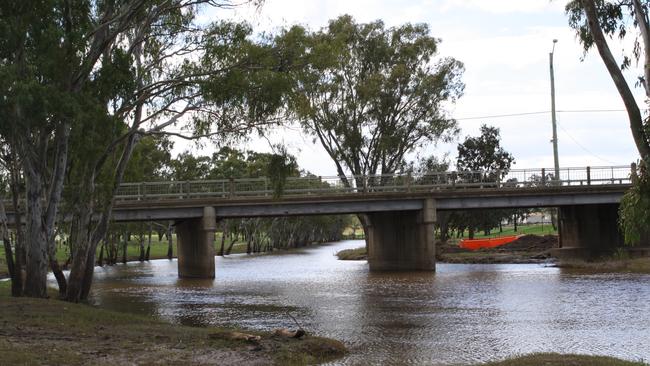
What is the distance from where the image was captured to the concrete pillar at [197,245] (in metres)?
41.9

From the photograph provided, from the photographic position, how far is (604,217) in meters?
46.2

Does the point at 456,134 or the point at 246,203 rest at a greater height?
the point at 456,134

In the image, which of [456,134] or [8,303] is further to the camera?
[456,134]

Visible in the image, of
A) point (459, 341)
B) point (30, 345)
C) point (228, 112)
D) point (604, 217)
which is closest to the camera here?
point (30, 345)

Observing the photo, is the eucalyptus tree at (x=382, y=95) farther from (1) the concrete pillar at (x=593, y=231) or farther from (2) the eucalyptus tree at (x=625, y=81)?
(2) the eucalyptus tree at (x=625, y=81)

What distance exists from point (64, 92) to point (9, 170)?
289 inches

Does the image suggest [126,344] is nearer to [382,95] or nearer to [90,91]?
[90,91]

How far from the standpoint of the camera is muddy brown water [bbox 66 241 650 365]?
15336 mm

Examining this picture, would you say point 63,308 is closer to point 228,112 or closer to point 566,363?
point 228,112

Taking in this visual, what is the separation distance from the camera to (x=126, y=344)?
13.6 m

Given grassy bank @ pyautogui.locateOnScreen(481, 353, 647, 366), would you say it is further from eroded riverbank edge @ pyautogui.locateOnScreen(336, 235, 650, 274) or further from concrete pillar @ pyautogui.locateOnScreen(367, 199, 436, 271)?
concrete pillar @ pyautogui.locateOnScreen(367, 199, 436, 271)

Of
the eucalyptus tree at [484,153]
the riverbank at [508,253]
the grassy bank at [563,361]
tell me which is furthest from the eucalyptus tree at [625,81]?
the eucalyptus tree at [484,153]

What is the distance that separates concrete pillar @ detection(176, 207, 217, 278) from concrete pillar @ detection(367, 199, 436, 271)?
1129 centimetres

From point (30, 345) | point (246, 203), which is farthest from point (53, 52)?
point (246, 203)
